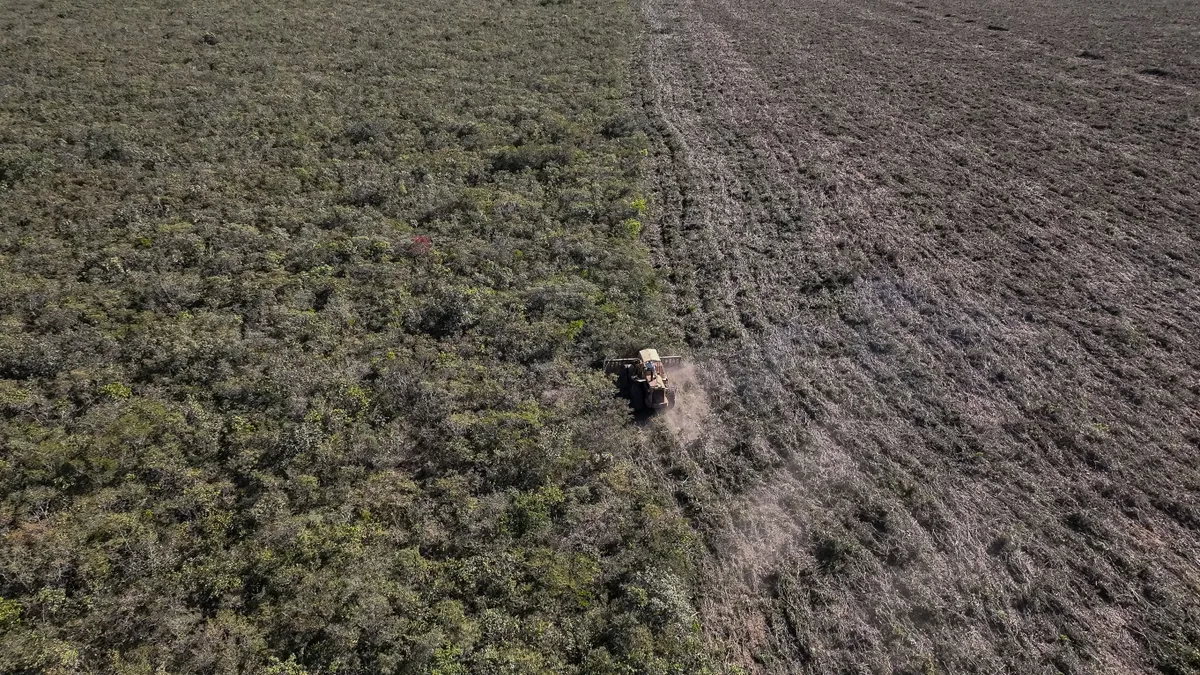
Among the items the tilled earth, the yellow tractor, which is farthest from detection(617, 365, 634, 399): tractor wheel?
the tilled earth

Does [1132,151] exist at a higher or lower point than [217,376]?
higher

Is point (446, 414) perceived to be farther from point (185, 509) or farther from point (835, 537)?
point (835, 537)

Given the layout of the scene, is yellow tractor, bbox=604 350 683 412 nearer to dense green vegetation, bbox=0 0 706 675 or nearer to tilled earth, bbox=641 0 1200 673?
dense green vegetation, bbox=0 0 706 675

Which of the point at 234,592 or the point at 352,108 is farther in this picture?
the point at 352,108

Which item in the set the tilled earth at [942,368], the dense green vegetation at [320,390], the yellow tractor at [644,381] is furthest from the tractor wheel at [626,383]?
the tilled earth at [942,368]

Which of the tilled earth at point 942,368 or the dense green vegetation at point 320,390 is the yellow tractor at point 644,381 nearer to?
the dense green vegetation at point 320,390

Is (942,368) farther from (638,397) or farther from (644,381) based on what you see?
(638,397)

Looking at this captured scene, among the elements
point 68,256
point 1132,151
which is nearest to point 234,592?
point 68,256
